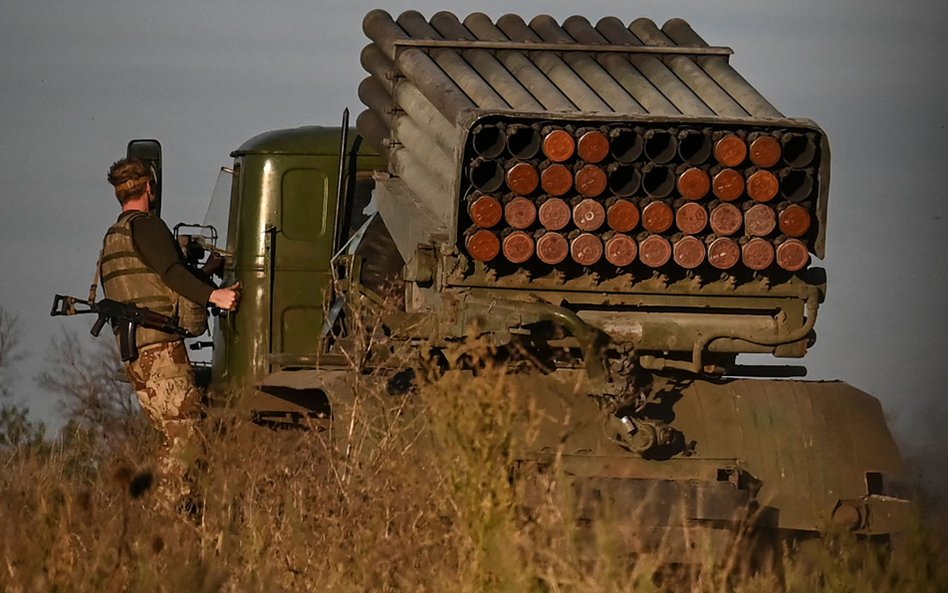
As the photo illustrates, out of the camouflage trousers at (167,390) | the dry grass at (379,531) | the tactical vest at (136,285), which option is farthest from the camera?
the tactical vest at (136,285)

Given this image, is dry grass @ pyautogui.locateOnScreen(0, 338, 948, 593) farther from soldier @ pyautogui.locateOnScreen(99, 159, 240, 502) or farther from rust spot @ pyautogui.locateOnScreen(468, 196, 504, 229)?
soldier @ pyautogui.locateOnScreen(99, 159, 240, 502)

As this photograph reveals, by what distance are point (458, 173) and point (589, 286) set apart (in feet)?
2.78

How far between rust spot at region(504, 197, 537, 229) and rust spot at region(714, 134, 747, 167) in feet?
2.95

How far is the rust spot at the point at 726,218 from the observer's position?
841 centimetres

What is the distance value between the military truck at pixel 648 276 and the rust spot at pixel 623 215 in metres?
0.01

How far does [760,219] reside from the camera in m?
8.45

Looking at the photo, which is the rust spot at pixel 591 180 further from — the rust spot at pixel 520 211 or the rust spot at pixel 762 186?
the rust spot at pixel 762 186

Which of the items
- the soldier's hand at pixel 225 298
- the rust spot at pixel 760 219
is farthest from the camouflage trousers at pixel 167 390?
the rust spot at pixel 760 219

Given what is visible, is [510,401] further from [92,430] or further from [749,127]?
[92,430]

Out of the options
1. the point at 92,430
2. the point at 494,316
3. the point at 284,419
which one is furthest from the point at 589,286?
the point at 92,430

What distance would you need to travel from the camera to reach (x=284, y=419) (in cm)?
1075

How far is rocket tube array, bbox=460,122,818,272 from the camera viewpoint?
27.2ft

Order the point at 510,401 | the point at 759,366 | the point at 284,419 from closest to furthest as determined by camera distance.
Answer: the point at 510,401 → the point at 759,366 → the point at 284,419

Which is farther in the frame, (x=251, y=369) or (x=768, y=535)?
(x=251, y=369)
